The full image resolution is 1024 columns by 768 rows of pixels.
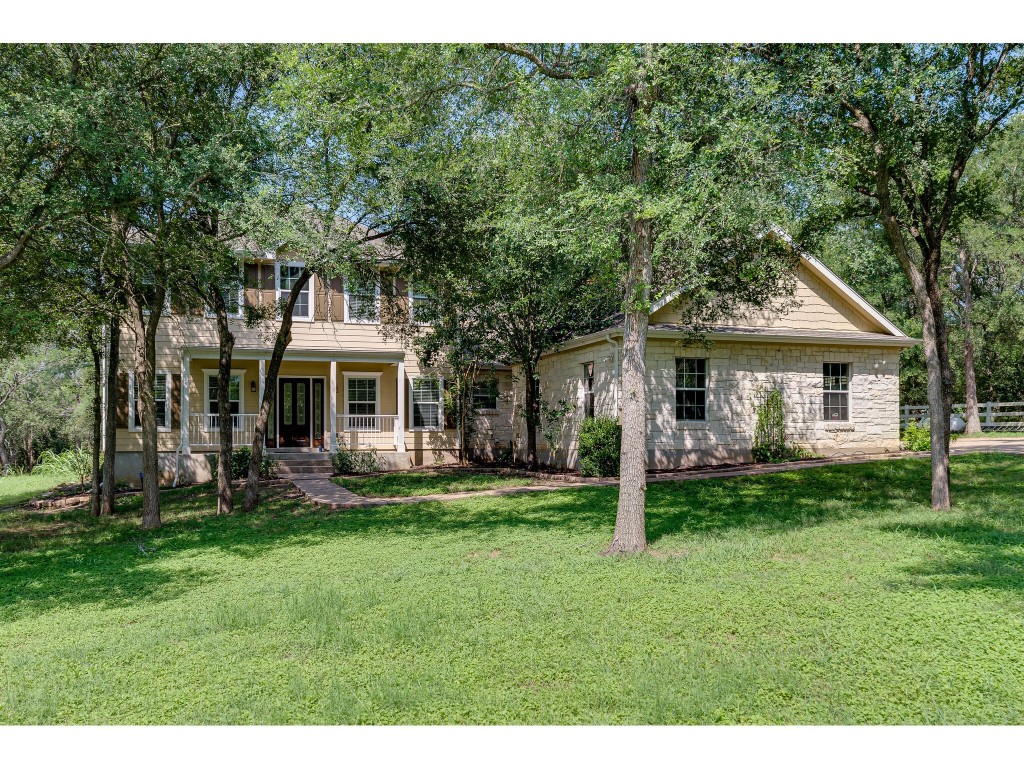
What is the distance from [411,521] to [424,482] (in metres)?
5.03

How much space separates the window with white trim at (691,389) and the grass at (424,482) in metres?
3.94

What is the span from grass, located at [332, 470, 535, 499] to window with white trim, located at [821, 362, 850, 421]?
7739 millimetres

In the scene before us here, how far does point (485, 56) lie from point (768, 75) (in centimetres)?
337

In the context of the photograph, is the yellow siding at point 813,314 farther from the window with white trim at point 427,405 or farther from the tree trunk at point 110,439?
the tree trunk at point 110,439

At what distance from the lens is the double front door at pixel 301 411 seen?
20547 mm

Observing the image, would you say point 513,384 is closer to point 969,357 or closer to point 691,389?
point 691,389

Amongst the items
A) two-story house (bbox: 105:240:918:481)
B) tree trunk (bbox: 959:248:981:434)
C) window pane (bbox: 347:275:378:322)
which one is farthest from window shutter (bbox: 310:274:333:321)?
tree trunk (bbox: 959:248:981:434)

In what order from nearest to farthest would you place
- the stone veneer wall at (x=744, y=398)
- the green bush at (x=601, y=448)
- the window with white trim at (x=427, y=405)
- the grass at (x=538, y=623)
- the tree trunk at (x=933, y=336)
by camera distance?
the grass at (x=538, y=623)
the tree trunk at (x=933, y=336)
the green bush at (x=601, y=448)
the stone veneer wall at (x=744, y=398)
the window with white trim at (x=427, y=405)

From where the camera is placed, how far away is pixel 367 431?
19.9m

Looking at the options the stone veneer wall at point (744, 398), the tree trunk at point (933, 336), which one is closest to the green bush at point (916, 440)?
the stone veneer wall at point (744, 398)

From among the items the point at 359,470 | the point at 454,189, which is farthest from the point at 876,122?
the point at 359,470

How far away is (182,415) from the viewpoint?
17.6 meters

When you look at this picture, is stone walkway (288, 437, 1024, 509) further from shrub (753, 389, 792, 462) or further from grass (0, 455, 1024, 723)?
grass (0, 455, 1024, 723)

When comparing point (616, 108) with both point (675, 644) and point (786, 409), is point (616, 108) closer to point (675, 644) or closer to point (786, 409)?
point (675, 644)
